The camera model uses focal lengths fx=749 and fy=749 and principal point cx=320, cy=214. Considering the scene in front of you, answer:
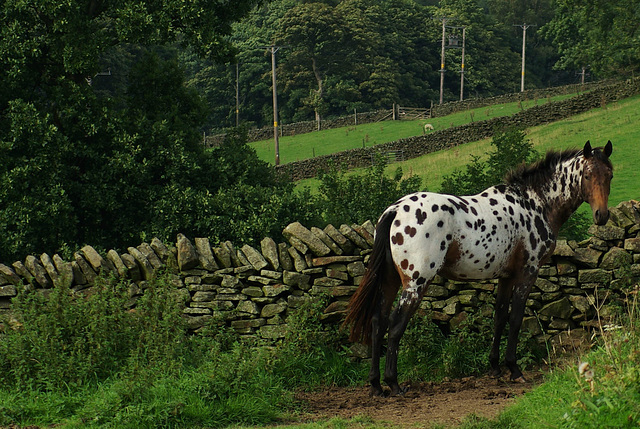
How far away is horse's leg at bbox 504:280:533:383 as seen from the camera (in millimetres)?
8086

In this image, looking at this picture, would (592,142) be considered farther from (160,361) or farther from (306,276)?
(160,361)

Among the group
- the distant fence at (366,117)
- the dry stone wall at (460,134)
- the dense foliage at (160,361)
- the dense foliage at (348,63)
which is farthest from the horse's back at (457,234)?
the dense foliage at (348,63)

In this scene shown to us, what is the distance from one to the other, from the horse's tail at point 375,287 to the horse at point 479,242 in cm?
1

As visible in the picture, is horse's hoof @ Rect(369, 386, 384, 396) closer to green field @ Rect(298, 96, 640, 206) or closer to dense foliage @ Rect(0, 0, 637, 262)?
dense foliage @ Rect(0, 0, 637, 262)

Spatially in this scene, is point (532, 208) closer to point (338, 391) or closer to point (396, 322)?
point (396, 322)

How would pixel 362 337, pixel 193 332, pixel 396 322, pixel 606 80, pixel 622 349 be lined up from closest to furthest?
pixel 622 349 → pixel 396 322 → pixel 362 337 → pixel 193 332 → pixel 606 80

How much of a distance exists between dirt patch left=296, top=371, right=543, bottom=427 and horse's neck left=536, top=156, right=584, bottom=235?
70.7 inches

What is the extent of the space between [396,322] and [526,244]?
5.70ft

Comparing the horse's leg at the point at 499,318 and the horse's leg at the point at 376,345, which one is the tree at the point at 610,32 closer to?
the horse's leg at the point at 499,318

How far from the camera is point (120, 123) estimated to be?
1399cm

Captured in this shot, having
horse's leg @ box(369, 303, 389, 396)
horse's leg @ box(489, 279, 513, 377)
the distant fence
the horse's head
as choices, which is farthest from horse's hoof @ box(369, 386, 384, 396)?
the distant fence

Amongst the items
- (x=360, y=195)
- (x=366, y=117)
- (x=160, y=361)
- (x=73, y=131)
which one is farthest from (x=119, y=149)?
(x=366, y=117)

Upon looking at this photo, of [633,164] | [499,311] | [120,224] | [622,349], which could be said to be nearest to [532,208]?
[499,311]

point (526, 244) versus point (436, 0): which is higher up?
point (436, 0)
